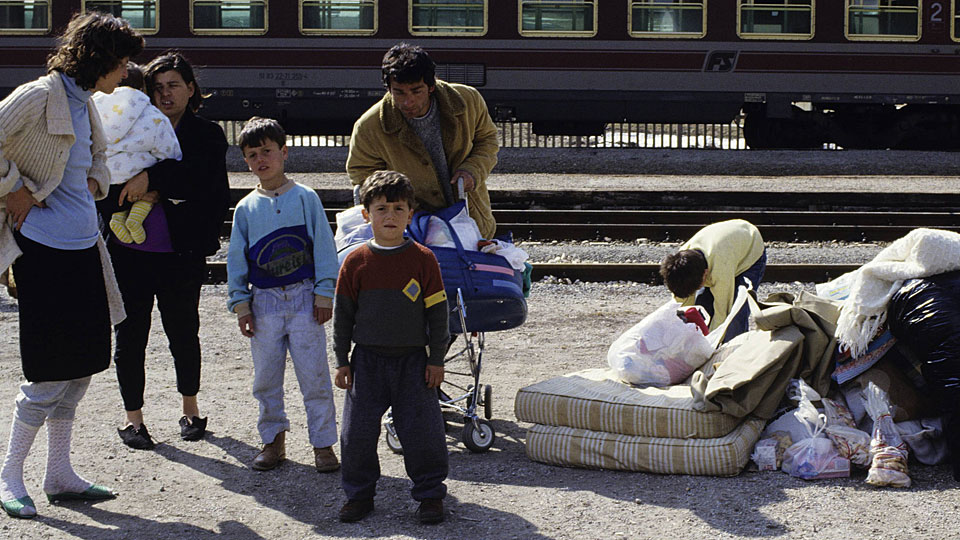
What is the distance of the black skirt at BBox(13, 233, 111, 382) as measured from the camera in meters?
4.11

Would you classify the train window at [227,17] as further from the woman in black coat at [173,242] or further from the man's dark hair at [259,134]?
A: the man's dark hair at [259,134]

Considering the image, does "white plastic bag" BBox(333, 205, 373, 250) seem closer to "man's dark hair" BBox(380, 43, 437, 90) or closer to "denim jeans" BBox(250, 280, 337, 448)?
"denim jeans" BBox(250, 280, 337, 448)

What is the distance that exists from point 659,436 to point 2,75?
47.4 feet

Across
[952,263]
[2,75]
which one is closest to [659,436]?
[952,263]

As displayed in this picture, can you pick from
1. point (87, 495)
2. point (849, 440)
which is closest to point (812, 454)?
point (849, 440)

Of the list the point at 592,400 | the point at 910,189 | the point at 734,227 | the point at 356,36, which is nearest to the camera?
the point at 592,400

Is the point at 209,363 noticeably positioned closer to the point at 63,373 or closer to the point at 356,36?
the point at 63,373

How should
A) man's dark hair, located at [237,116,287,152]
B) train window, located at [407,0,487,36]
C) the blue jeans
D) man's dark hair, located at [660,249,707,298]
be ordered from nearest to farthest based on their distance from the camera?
man's dark hair, located at [237,116,287,152]
man's dark hair, located at [660,249,707,298]
the blue jeans
train window, located at [407,0,487,36]

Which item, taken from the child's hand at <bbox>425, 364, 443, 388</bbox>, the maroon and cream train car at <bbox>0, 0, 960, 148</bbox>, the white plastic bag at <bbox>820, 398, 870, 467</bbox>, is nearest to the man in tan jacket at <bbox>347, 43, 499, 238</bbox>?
the child's hand at <bbox>425, 364, 443, 388</bbox>

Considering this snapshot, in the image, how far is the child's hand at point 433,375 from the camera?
4156mm

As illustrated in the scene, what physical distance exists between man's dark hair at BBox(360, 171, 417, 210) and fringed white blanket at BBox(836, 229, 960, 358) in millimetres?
1832

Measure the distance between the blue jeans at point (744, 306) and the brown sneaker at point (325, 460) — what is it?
2.04 metres

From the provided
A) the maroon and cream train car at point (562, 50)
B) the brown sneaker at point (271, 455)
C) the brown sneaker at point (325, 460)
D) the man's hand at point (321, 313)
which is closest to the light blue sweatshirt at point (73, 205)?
the man's hand at point (321, 313)

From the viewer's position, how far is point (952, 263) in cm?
450
